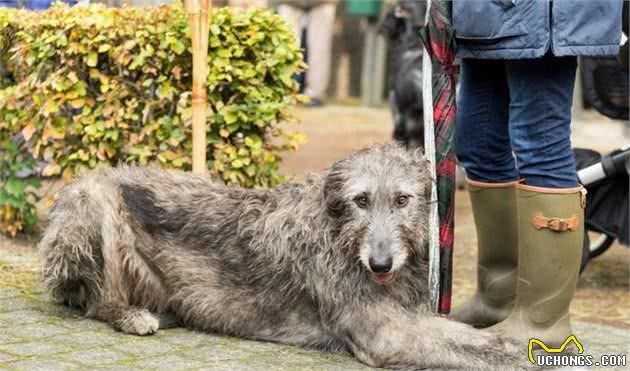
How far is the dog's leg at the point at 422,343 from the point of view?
16.1ft

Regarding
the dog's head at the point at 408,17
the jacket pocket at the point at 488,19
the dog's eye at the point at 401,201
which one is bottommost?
the dog's eye at the point at 401,201

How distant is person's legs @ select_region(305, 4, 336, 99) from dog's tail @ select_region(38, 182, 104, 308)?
11712 millimetres

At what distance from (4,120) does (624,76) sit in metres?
3.88

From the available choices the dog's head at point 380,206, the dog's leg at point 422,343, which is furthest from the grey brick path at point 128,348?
the dog's head at point 380,206

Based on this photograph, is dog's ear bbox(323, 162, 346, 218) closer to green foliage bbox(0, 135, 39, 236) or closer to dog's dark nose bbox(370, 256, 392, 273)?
dog's dark nose bbox(370, 256, 392, 273)

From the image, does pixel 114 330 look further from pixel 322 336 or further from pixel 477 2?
pixel 477 2

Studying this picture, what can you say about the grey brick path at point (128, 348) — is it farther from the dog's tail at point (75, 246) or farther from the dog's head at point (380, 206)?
the dog's head at point (380, 206)

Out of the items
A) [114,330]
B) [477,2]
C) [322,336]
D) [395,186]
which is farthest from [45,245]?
[477,2]

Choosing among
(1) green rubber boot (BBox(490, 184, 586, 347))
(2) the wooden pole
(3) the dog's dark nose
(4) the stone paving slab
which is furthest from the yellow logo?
(2) the wooden pole

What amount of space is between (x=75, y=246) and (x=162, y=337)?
0.62m

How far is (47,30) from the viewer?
Answer: 702cm

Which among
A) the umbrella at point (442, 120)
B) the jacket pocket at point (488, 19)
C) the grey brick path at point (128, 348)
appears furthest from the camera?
the umbrella at point (442, 120)

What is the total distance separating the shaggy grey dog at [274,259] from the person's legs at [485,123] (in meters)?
0.66

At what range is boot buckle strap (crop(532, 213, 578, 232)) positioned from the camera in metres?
5.21
